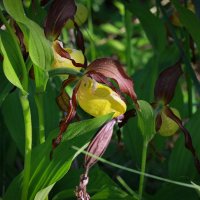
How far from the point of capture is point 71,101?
108 cm

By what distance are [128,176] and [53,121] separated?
0.30m

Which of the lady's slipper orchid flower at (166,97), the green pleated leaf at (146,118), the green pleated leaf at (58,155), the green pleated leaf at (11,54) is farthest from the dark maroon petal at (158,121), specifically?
the green pleated leaf at (11,54)

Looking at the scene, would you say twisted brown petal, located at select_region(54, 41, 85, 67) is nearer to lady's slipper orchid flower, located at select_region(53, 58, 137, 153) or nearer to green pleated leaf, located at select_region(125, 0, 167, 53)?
lady's slipper orchid flower, located at select_region(53, 58, 137, 153)

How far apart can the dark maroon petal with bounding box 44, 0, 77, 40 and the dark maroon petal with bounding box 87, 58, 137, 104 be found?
0.15 metres

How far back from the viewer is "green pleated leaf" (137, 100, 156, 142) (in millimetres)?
1047

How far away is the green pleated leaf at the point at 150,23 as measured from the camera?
4.55ft

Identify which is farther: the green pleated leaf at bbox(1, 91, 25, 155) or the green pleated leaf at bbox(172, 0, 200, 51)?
the green pleated leaf at bbox(1, 91, 25, 155)

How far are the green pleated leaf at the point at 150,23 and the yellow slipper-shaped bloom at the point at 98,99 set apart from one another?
386 mm

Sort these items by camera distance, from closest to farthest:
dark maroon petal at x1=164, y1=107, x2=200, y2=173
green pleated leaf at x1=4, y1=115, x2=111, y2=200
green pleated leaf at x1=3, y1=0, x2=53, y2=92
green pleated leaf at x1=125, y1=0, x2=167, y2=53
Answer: green pleated leaf at x1=3, y1=0, x2=53, y2=92 < green pleated leaf at x1=4, y1=115, x2=111, y2=200 < dark maroon petal at x1=164, y1=107, x2=200, y2=173 < green pleated leaf at x1=125, y1=0, x2=167, y2=53

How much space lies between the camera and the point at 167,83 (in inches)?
49.2

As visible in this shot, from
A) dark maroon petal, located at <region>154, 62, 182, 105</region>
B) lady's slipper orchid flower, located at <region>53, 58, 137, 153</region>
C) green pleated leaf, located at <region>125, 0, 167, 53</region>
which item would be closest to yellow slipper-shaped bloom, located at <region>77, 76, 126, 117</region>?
lady's slipper orchid flower, located at <region>53, 58, 137, 153</region>

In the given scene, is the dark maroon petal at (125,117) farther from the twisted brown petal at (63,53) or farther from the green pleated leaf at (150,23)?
the green pleated leaf at (150,23)

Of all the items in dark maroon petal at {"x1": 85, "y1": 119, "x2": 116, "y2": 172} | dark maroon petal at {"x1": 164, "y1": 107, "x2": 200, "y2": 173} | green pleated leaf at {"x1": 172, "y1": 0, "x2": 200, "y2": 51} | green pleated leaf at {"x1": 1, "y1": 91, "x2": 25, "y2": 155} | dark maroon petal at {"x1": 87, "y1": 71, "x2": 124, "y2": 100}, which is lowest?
dark maroon petal at {"x1": 164, "y1": 107, "x2": 200, "y2": 173}

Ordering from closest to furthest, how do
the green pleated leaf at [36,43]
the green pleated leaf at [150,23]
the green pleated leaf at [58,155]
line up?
1. the green pleated leaf at [36,43]
2. the green pleated leaf at [58,155]
3. the green pleated leaf at [150,23]
